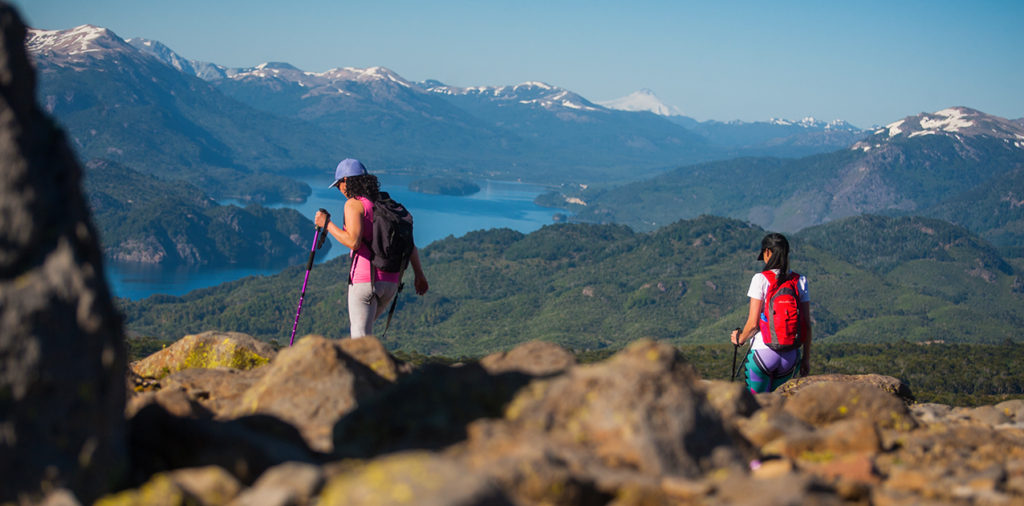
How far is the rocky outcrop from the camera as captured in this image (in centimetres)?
496

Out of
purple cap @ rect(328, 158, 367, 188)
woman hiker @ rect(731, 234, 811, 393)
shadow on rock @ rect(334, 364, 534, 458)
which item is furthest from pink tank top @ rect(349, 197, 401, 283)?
woman hiker @ rect(731, 234, 811, 393)

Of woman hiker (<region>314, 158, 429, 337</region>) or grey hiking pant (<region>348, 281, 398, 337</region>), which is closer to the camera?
woman hiker (<region>314, 158, 429, 337</region>)

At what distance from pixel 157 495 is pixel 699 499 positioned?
11.5 ft

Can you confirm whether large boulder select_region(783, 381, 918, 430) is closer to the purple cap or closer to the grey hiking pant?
the grey hiking pant

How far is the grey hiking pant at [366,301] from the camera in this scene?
1202cm

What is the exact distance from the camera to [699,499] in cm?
529

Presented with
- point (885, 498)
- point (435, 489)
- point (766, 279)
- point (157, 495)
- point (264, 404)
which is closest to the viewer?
point (435, 489)

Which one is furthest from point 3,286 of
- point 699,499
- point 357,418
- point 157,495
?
point 699,499

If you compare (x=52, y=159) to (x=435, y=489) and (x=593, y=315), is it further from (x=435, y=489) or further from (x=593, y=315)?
(x=593, y=315)

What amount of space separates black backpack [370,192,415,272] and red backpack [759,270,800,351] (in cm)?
541

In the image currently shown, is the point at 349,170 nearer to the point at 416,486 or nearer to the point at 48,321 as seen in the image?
the point at 48,321

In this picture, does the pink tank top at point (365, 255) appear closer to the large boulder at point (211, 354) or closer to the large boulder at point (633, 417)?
the large boulder at point (211, 354)

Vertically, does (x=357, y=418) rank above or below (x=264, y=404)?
above

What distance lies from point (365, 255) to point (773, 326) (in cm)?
619
